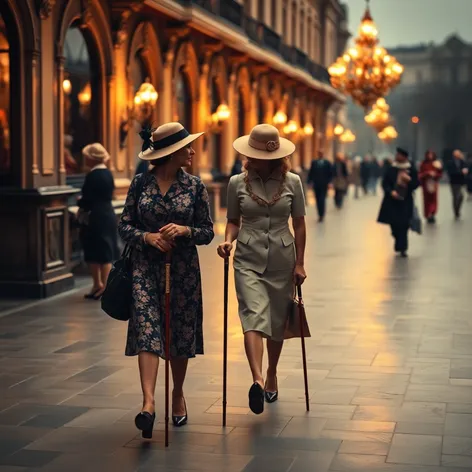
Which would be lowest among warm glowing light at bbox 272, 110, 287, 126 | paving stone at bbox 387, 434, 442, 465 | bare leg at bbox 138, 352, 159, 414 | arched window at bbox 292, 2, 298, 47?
paving stone at bbox 387, 434, 442, 465

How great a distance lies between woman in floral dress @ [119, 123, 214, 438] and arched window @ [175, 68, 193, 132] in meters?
17.3

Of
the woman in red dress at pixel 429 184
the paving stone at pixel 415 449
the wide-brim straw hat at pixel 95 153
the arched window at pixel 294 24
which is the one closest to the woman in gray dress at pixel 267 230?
the paving stone at pixel 415 449

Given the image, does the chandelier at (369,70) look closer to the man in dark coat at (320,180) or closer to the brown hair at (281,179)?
the man in dark coat at (320,180)

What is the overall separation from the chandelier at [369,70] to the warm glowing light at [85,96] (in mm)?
11004

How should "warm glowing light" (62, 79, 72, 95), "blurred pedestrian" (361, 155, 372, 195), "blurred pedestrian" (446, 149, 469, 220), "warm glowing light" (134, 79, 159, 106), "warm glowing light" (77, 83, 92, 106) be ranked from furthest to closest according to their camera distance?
"blurred pedestrian" (361, 155, 372, 195)
"blurred pedestrian" (446, 149, 469, 220)
"warm glowing light" (134, 79, 159, 106)
"warm glowing light" (77, 83, 92, 106)
"warm glowing light" (62, 79, 72, 95)

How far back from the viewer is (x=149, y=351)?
20.9 ft

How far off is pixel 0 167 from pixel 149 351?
7.75 metres

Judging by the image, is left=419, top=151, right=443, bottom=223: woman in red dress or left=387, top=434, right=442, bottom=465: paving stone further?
left=419, top=151, right=443, bottom=223: woman in red dress

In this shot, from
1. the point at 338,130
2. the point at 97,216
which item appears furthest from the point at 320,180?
the point at 338,130

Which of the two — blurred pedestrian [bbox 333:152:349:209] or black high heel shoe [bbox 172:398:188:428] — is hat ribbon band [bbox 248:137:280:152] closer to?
black high heel shoe [bbox 172:398:188:428]

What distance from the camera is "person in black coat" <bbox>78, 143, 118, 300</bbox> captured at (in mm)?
12453

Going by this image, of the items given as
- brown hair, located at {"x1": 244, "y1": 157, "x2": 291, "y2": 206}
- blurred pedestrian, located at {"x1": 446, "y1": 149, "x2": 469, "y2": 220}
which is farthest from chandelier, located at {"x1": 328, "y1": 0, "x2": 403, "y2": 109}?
brown hair, located at {"x1": 244, "y1": 157, "x2": 291, "y2": 206}

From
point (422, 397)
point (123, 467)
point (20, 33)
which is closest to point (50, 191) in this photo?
point (20, 33)

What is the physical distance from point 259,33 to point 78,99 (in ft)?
56.2
